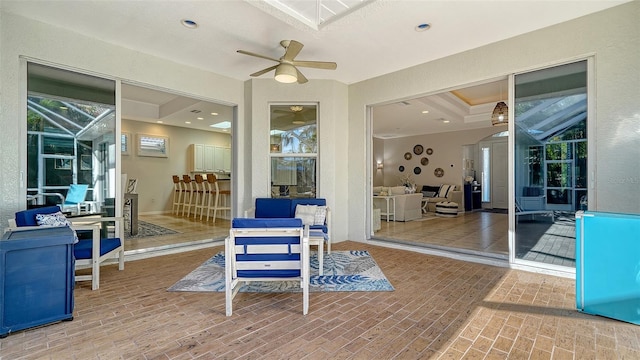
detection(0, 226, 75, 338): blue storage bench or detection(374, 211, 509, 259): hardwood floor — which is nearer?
detection(0, 226, 75, 338): blue storage bench

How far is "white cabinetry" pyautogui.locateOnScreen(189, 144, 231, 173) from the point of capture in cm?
985

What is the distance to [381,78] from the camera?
16.7 feet

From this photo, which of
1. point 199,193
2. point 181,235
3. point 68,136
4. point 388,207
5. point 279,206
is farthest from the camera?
point 199,193

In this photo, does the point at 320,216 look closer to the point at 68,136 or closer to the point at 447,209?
the point at 68,136

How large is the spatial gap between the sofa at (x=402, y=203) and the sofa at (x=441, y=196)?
1506 millimetres

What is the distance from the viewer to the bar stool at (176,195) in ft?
29.6

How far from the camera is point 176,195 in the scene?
9.45 m

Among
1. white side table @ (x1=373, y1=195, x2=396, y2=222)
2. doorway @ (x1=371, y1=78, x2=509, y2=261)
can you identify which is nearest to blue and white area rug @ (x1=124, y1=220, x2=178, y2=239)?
doorway @ (x1=371, y1=78, x2=509, y2=261)

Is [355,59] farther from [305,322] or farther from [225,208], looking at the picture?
[225,208]

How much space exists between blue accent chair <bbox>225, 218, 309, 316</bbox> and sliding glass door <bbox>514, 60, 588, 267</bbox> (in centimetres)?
300

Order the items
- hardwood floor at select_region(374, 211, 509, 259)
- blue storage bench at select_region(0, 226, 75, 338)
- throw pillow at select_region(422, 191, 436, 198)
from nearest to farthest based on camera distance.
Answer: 1. blue storage bench at select_region(0, 226, 75, 338)
2. hardwood floor at select_region(374, 211, 509, 259)
3. throw pillow at select_region(422, 191, 436, 198)

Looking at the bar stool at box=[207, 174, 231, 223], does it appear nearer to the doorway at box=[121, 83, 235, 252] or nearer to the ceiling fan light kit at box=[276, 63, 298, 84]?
the doorway at box=[121, 83, 235, 252]

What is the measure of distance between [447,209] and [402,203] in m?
1.85

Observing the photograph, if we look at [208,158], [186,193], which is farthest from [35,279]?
[208,158]
